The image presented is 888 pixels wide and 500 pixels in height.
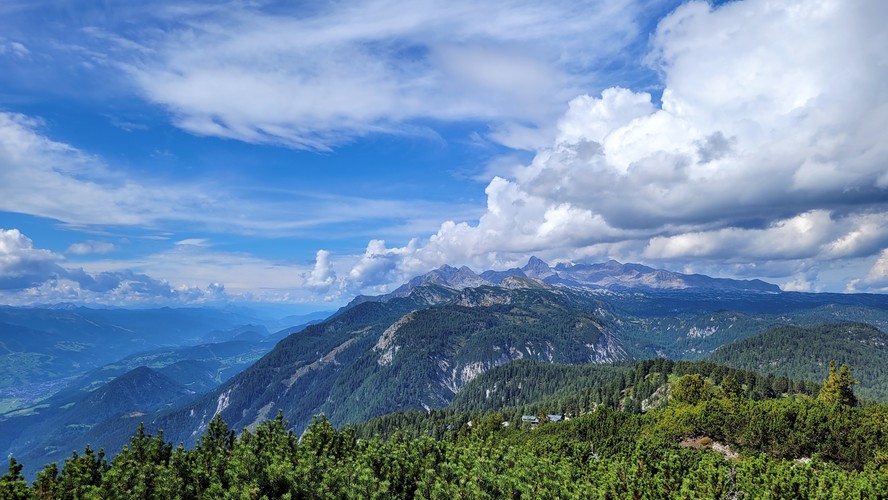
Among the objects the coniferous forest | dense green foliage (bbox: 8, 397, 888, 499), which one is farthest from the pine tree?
dense green foliage (bbox: 8, 397, 888, 499)

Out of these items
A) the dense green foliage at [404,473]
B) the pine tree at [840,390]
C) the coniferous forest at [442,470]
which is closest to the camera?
the dense green foliage at [404,473]

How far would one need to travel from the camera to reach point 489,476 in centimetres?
6012

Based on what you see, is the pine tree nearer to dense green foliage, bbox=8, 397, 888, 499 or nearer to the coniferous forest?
the coniferous forest

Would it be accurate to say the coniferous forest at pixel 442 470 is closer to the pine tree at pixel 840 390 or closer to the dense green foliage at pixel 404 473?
the dense green foliage at pixel 404 473

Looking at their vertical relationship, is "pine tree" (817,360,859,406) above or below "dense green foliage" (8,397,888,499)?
below

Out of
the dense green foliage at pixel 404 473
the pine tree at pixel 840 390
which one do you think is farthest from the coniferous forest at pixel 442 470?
the pine tree at pixel 840 390

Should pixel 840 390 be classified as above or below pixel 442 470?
below

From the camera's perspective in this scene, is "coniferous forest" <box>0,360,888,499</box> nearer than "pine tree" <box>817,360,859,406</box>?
Yes

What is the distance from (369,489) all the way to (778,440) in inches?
4342

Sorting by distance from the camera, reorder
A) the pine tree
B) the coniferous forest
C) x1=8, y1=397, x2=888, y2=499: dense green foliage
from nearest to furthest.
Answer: x1=8, y1=397, x2=888, y2=499: dense green foliage, the coniferous forest, the pine tree

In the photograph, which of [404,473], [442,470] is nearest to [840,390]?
[442,470]

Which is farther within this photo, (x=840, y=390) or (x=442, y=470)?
(x=840, y=390)

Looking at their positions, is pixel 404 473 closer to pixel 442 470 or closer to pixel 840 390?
pixel 442 470

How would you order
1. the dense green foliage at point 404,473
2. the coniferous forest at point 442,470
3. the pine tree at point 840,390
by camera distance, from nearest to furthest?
the dense green foliage at point 404,473, the coniferous forest at point 442,470, the pine tree at point 840,390
